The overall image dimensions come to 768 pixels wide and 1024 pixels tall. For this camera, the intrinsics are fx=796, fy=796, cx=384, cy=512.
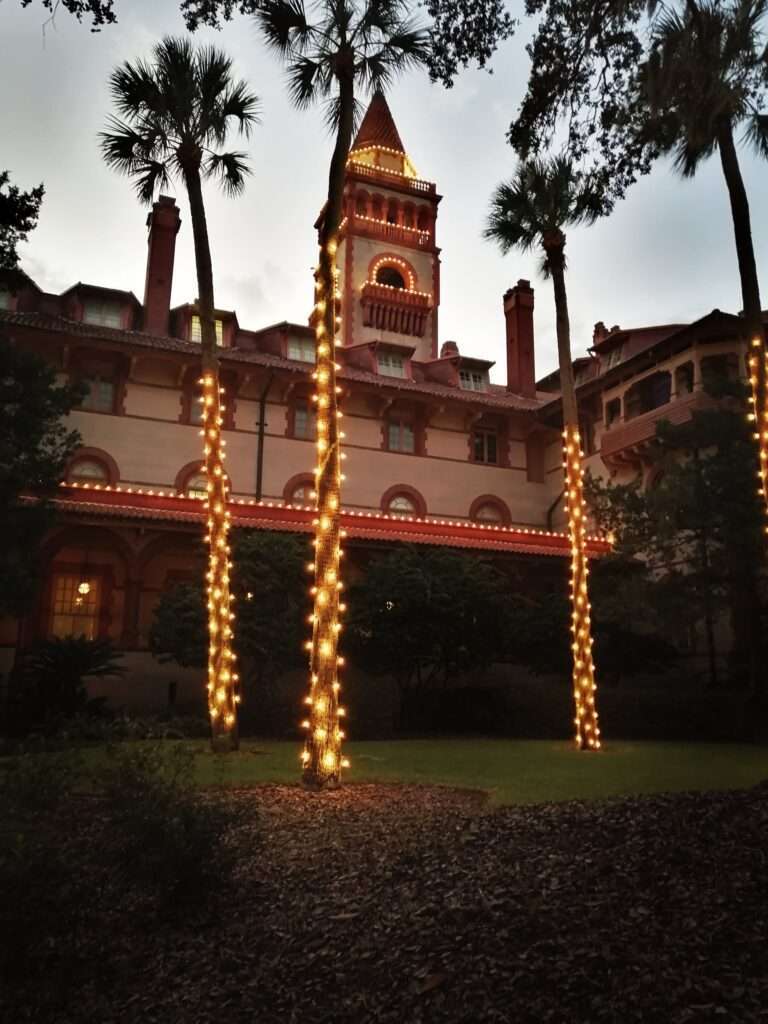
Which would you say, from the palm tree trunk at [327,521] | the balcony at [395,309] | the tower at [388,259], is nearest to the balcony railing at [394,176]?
the tower at [388,259]

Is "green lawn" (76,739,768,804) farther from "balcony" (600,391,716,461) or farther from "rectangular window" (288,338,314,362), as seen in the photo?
"rectangular window" (288,338,314,362)

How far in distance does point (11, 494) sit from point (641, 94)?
13.4 meters

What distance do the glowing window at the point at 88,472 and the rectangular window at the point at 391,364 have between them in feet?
37.0

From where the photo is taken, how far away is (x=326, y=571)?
11.3 metres

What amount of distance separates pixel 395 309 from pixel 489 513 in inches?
681

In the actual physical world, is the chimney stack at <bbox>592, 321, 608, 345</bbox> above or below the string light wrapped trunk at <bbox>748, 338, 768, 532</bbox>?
above

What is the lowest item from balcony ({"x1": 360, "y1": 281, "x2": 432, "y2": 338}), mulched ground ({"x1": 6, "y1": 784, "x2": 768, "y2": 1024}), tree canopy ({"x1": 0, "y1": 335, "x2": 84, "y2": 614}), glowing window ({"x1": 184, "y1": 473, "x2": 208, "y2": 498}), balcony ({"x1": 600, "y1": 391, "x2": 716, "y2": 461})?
mulched ground ({"x1": 6, "y1": 784, "x2": 768, "y2": 1024})

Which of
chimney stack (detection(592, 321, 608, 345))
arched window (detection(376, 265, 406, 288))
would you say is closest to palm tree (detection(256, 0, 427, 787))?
chimney stack (detection(592, 321, 608, 345))

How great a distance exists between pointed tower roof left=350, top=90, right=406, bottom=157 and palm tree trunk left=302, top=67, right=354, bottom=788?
139 feet

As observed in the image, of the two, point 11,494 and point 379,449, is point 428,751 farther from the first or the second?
point 379,449

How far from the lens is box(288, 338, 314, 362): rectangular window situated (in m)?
29.6

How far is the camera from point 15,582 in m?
15.9

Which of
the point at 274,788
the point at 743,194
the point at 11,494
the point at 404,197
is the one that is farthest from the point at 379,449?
the point at 404,197

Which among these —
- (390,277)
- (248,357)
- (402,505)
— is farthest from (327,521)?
(390,277)
